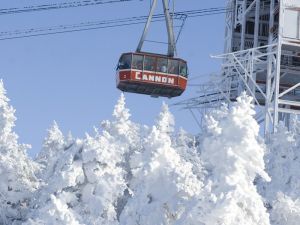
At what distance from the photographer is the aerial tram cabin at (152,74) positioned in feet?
175

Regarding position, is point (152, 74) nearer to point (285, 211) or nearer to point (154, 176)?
point (285, 211)

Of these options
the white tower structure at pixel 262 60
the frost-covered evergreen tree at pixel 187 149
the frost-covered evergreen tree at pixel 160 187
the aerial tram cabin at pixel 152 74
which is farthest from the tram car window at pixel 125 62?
the frost-covered evergreen tree at pixel 160 187

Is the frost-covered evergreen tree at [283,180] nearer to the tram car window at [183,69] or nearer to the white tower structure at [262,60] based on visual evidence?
the tram car window at [183,69]

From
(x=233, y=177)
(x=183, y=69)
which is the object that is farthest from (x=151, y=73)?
(x=233, y=177)

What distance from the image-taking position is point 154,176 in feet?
107

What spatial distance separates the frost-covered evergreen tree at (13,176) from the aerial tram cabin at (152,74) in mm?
8336

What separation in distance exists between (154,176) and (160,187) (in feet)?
2.42

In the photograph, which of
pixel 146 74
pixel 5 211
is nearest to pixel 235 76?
pixel 146 74

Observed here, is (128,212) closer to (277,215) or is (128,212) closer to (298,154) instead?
(277,215)

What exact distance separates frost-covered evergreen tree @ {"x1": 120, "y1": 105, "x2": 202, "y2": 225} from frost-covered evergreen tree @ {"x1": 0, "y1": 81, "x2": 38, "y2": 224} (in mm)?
12802

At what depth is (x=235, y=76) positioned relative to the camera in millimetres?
75938

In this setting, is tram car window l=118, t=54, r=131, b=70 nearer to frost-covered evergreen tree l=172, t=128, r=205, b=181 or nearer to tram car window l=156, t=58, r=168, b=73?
tram car window l=156, t=58, r=168, b=73

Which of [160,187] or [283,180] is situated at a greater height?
[283,180]

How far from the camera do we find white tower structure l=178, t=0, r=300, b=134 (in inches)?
2763
